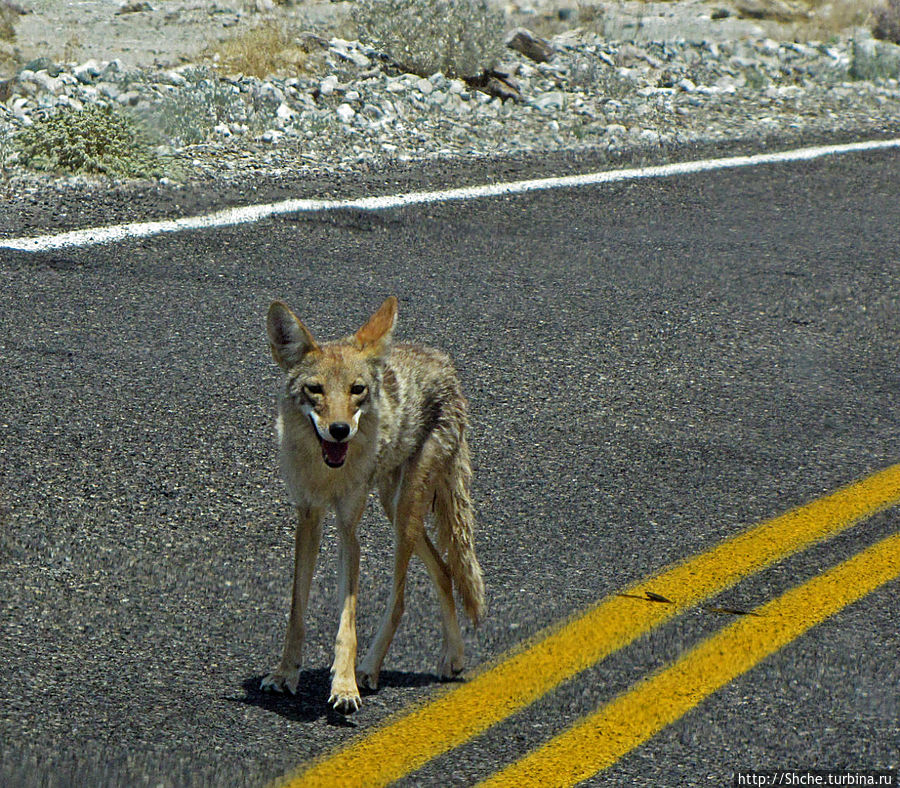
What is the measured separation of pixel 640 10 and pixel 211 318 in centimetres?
1647

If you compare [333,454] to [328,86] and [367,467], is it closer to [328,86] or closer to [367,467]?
[367,467]

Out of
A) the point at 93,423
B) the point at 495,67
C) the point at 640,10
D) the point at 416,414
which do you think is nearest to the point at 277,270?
the point at 93,423

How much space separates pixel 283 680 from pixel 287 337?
0.76m

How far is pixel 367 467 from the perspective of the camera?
2863mm

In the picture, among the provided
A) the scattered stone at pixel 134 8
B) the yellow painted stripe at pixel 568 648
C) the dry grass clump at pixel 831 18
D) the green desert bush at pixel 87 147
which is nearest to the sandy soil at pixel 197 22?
the scattered stone at pixel 134 8

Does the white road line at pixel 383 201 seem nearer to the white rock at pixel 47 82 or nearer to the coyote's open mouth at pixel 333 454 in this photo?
the white rock at pixel 47 82

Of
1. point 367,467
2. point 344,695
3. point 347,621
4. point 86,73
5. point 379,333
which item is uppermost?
point 379,333

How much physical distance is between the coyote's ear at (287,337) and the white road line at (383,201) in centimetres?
346

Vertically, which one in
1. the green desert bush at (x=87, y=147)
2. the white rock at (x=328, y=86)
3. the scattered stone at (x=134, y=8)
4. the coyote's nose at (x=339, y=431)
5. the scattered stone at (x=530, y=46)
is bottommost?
the scattered stone at (x=134, y=8)

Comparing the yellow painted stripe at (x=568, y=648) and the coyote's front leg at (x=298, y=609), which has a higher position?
the coyote's front leg at (x=298, y=609)

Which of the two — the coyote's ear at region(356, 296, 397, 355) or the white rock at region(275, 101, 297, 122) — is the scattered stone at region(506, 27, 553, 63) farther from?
the coyote's ear at region(356, 296, 397, 355)

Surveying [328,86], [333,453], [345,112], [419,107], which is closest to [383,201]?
[345,112]

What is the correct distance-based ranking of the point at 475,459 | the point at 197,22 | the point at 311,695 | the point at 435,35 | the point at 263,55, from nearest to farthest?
the point at 311,695
the point at 475,459
the point at 263,55
the point at 435,35
the point at 197,22

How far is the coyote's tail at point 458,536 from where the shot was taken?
10.2 ft
